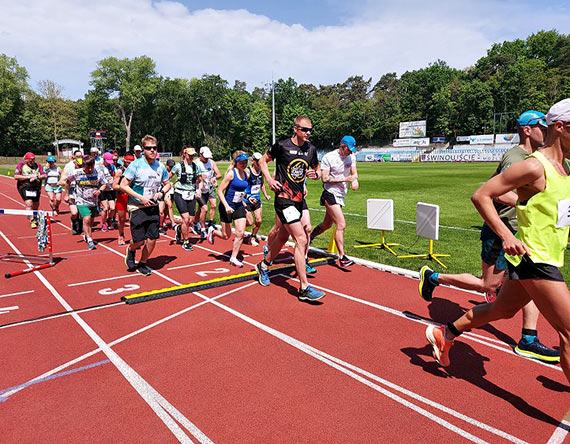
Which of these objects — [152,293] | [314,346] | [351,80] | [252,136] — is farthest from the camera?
[351,80]

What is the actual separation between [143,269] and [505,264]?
560cm

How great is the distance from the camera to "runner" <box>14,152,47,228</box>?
1127 cm

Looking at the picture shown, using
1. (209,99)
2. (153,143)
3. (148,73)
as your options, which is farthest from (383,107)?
(153,143)

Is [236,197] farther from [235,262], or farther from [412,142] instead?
[412,142]

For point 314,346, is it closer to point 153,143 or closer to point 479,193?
point 479,193

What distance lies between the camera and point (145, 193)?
22.6ft

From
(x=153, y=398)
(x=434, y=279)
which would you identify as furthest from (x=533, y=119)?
(x=153, y=398)

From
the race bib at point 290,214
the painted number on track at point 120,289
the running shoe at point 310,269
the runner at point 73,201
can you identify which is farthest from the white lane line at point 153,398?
the runner at point 73,201

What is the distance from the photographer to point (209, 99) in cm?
8512

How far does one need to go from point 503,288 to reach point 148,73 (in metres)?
89.4

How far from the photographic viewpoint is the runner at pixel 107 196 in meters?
10.7

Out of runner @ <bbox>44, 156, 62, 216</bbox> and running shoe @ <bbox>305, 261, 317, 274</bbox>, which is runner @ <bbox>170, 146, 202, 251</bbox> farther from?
runner @ <bbox>44, 156, 62, 216</bbox>

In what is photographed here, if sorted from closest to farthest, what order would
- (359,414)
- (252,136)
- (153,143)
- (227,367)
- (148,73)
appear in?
(359,414), (227,367), (153,143), (148,73), (252,136)

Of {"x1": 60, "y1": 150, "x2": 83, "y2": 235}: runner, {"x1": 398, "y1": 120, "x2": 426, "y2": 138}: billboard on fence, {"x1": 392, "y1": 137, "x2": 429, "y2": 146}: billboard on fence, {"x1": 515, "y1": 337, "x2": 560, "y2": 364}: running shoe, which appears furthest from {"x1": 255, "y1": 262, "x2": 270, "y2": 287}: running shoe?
{"x1": 392, "y1": 137, "x2": 429, "y2": 146}: billboard on fence
